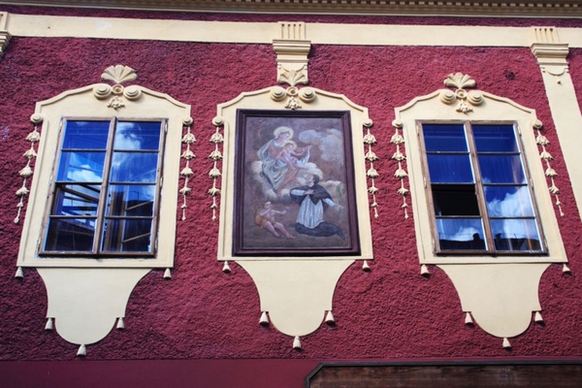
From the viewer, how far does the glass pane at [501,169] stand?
23.7ft

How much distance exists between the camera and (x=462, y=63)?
26.4 ft

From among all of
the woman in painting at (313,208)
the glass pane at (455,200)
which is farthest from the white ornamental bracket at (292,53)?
the glass pane at (455,200)

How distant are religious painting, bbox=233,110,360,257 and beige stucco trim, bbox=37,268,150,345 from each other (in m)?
1.18

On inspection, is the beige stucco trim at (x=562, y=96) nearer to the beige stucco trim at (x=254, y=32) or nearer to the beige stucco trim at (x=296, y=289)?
the beige stucco trim at (x=254, y=32)

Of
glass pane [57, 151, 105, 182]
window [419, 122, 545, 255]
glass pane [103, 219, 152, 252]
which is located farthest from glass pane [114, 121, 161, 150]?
window [419, 122, 545, 255]

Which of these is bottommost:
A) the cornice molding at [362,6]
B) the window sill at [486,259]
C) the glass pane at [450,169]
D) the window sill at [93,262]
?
the window sill at [486,259]

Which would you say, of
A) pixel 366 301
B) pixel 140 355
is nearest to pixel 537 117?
pixel 366 301

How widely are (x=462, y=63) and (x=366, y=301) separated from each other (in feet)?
11.2

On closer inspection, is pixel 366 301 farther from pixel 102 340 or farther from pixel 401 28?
pixel 401 28

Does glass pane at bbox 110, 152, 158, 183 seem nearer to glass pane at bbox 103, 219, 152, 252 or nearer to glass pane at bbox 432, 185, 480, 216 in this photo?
glass pane at bbox 103, 219, 152, 252

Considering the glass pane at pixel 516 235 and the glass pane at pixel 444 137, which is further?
the glass pane at pixel 444 137

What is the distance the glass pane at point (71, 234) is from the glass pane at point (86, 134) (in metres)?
0.93

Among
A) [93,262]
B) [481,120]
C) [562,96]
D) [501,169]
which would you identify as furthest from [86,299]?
[562,96]

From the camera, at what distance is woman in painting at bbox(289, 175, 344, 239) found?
6.75 metres
